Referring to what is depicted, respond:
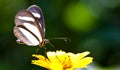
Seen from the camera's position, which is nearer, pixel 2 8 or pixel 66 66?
pixel 66 66

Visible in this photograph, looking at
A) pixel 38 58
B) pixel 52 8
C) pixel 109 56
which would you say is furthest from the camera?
pixel 52 8

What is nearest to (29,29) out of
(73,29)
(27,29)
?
(27,29)

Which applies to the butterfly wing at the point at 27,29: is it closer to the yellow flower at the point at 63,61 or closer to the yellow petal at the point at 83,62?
the yellow flower at the point at 63,61

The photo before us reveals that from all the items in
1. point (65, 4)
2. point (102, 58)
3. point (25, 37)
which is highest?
point (65, 4)

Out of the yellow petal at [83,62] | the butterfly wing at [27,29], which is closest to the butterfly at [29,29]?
the butterfly wing at [27,29]

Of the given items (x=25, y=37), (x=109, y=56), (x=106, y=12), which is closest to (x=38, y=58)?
(x=25, y=37)

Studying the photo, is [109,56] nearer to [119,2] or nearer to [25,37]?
[119,2]

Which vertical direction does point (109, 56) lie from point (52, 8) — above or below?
below
